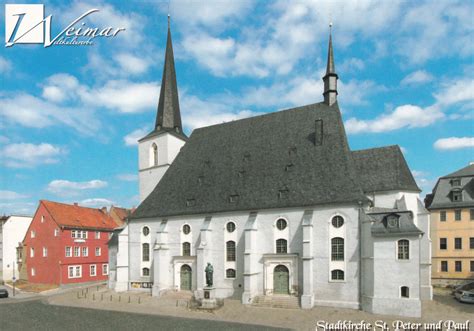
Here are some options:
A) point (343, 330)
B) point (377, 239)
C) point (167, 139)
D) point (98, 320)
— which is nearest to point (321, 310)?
point (343, 330)

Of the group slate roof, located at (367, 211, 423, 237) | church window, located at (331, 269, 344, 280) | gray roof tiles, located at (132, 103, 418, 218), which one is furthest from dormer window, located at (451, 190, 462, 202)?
church window, located at (331, 269, 344, 280)

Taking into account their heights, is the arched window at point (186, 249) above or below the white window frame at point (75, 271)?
above

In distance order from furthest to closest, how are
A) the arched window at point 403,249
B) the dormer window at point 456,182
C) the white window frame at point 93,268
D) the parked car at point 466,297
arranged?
1. the white window frame at point 93,268
2. the dormer window at point 456,182
3. the parked car at point 466,297
4. the arched window at point 403,249

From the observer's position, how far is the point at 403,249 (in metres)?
24.5

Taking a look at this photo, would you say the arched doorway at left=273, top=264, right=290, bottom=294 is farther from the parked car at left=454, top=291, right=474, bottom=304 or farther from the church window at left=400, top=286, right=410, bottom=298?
the parked car at left=454, top=291, right=474, bottom=304

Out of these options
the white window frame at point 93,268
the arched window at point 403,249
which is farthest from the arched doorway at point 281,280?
the white window frame at point 93,268

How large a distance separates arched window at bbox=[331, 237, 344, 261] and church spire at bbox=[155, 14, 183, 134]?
2349cm

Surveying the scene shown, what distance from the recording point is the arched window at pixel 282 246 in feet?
95.5

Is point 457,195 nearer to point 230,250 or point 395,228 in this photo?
point 395,228

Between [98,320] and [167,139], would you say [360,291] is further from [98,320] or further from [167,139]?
[167,139]

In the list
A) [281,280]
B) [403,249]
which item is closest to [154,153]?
[281,280]

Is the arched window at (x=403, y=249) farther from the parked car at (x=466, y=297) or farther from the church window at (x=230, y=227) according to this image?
the church window at (x=230, y=227)

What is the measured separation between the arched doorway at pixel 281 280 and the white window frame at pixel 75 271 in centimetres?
2614

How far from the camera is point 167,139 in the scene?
4097 centimetres
